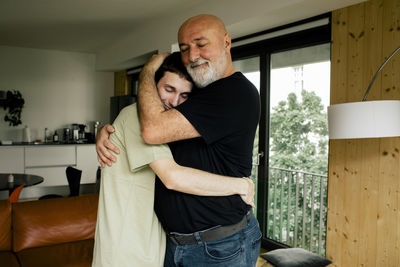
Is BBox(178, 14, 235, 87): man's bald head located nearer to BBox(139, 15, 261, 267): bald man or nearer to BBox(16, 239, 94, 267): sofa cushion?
BBox(139, 15, 261, 267): bald man

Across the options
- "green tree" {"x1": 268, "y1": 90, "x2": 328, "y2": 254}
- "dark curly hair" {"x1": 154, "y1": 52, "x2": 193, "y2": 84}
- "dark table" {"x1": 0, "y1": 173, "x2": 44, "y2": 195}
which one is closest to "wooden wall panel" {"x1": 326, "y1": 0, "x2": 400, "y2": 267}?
"green tree" {"x1": 268, "y1": 90, "x2": 328, "y2": 254}

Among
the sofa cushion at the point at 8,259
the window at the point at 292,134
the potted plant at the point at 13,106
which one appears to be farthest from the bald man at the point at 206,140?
the potted plant at the point at 13,106

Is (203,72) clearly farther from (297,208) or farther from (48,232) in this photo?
(297,208)

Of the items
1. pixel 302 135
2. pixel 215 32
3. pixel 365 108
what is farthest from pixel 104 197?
pixel 302 135

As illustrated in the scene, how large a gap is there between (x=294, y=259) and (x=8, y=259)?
2.16 meters

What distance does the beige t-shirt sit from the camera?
1155 millimetres

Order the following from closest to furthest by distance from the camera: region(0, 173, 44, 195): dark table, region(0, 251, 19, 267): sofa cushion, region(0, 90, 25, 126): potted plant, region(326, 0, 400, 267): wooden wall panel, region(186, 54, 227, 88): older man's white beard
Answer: region(186, 54, 227, 88): older man's white beard, region(0, 251, 19, 267): sofa cushion, region(326, 0, 400, 267): wooden wall panel, region(0, 173, 44, 195): dark table, region(0, 90, 25, 126): potted plant

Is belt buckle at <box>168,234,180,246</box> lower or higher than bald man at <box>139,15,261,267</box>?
lower

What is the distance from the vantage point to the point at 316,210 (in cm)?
390

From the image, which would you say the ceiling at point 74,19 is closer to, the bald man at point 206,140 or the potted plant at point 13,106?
the potted plant at point 13,106

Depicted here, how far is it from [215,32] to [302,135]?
9.25ft

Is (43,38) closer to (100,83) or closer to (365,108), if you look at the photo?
(100,83)

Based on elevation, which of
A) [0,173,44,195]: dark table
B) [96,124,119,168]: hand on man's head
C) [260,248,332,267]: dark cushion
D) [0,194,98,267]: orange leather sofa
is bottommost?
[260,248,332,267]: dark cushion

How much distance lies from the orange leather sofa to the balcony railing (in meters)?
2.29
